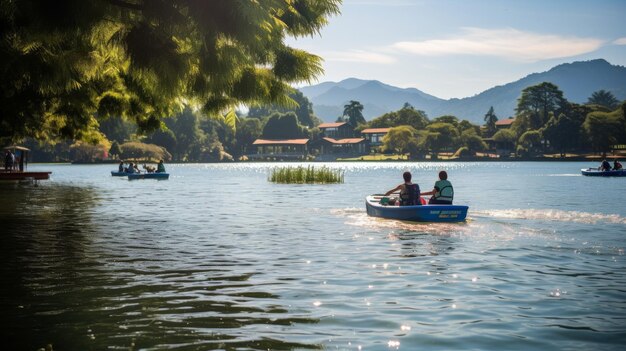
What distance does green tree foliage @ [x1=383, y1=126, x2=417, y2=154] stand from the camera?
5300 inches

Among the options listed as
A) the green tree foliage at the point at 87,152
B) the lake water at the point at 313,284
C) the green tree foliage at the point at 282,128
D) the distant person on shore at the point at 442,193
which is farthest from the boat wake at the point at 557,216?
the green tree foliage at the point at 282,128

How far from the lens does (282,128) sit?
157 meters

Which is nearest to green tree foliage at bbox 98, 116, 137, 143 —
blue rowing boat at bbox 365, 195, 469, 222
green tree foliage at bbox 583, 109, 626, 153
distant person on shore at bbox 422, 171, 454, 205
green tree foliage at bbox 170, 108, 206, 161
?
green tree foliage at bbox 170, 108, 206, 161

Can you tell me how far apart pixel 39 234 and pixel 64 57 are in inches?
432

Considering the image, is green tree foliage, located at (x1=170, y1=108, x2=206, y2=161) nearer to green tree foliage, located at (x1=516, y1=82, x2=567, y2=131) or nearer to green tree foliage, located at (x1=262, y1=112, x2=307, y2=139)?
green tree foliage, located at (x1=262, y1=112, x2=307, y2=139)

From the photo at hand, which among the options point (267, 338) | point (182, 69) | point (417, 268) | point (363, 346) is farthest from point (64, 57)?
point (417, 268)

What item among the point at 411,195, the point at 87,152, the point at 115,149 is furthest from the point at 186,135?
the point at 411,195

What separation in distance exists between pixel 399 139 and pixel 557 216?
11042 cm

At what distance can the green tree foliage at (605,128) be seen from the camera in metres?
119

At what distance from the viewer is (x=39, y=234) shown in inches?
754

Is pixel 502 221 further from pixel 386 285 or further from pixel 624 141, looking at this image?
pixel 624 141

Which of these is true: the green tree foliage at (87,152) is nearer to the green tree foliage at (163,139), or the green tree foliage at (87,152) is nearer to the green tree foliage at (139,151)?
the green tree foliage at (139,151)

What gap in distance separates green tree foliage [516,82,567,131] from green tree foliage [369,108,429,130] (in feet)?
71.1

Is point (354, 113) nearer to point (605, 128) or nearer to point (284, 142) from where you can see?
point (284, 142)
